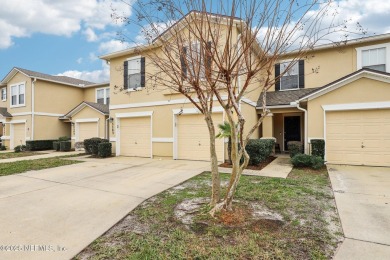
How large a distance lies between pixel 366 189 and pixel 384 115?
510 centimetres

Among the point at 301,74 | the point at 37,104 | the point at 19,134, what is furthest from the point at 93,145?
the point at 301,74

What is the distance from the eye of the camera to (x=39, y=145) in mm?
18859

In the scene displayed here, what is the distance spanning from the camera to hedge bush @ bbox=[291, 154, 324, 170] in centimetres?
933

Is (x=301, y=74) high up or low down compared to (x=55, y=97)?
up

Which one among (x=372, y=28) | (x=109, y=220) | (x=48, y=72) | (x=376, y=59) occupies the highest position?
(x=48, y=72)

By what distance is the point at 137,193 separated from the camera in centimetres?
605

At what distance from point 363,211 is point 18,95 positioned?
25.2m

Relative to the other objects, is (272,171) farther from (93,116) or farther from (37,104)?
(37,104)

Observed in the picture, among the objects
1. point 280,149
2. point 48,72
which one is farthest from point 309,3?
point 48,72

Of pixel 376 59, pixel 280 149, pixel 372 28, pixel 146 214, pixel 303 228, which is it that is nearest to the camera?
pixel 303 228

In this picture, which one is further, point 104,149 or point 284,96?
point 284,96

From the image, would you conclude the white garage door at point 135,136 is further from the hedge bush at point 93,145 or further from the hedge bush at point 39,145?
the hedge bush at point 39,145

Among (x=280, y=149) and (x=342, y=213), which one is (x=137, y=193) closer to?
(x=342, y=213)

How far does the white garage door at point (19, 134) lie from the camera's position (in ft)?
65.6
